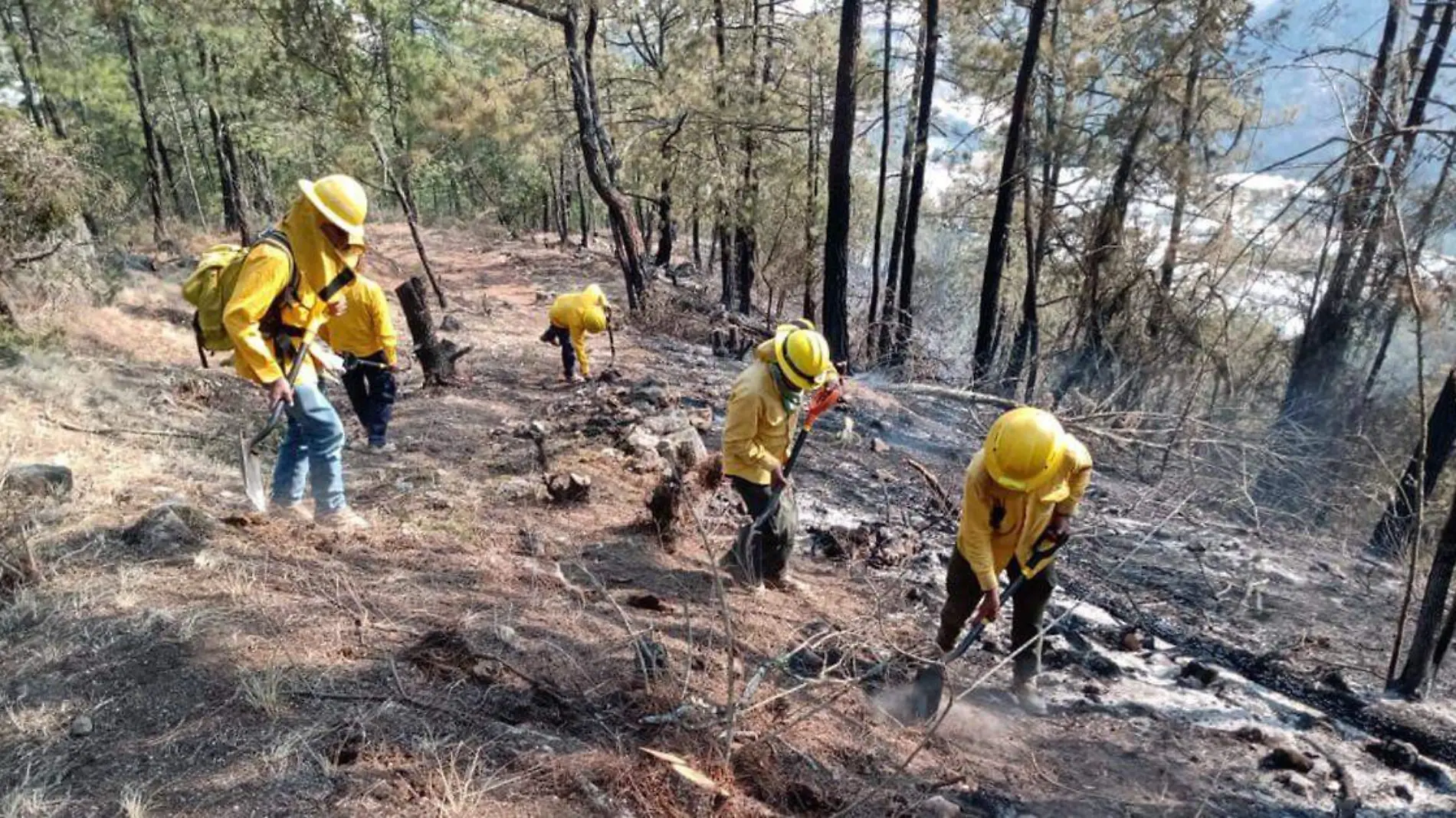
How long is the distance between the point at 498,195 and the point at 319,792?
31.8m

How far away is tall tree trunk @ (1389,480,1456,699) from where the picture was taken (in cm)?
415

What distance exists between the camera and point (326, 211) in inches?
138

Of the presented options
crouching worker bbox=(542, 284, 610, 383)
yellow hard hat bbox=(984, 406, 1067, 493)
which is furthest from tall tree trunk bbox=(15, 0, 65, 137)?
yellow hard hat bbox=(984, 406, 1067, 493)

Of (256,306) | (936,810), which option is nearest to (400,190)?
(256,306)

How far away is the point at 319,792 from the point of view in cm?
215

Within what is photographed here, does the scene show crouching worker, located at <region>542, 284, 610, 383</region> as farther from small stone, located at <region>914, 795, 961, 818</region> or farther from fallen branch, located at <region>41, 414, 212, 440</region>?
small stone, located at <region>914, 795, 961, 818</region>

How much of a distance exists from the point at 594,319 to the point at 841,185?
334cm

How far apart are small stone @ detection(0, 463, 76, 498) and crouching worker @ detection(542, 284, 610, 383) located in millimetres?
4939

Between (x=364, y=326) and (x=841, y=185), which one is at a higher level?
(x=841, y=185)

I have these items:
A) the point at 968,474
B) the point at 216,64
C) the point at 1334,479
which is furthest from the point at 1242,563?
the point at 216,64

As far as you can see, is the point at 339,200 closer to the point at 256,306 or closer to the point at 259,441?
the point at 256,306

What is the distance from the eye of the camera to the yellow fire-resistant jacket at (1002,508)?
3590 millimetres

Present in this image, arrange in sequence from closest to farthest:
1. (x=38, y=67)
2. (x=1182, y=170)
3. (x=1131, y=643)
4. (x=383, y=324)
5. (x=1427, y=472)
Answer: (x=1131, y=643), (x=383, y=324), (x=1427, y=472), (x=1182, y=170), (x=38, y=67)

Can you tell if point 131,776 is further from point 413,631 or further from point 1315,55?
point 1315,55
